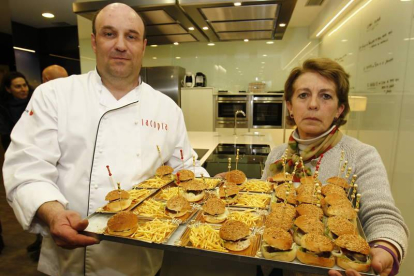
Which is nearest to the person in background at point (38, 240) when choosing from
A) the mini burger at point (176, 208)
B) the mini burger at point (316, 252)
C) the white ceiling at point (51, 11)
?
the white ceiling at point (51, 11)

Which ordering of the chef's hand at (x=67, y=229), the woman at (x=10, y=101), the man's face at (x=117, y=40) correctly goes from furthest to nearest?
1. the woman at (x=10, y=101)
2. the man's face at (x=117, y=40)
3. the chef's hand at (x=67, y=229)

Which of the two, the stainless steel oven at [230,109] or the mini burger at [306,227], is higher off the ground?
the stainless steel oven at [230,109]

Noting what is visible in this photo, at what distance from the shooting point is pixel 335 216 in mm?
1415

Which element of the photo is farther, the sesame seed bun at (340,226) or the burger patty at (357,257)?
the sesame seed bun at (340,226)

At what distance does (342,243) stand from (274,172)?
97 cm

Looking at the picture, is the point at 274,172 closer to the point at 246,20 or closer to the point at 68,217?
the point at 68,217

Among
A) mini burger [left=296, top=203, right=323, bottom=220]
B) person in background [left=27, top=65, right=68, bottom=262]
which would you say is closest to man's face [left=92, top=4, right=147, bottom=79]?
mini burger [left=296, top=203, right=323, bottom=220]

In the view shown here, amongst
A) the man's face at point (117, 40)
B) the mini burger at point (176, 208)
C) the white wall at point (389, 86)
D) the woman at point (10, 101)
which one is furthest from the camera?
the woman at point (10, 101)

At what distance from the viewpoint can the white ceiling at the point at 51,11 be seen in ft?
16.6

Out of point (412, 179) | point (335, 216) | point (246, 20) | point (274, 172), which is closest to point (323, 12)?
point (246, 20)

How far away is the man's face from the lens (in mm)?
1760

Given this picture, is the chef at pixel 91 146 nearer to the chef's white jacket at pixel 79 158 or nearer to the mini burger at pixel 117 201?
the chef's white jacket at pixel 79 158

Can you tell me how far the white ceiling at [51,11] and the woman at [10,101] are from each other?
213 cm

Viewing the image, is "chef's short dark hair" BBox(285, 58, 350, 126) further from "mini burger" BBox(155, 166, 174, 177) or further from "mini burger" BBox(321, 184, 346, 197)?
"mini burger" BBox(155, 166, 174, 177)
